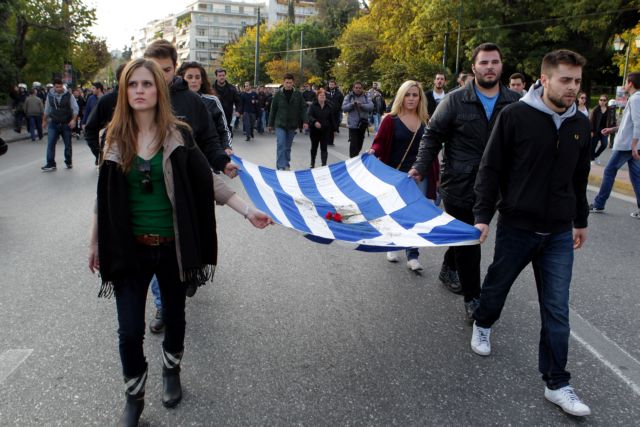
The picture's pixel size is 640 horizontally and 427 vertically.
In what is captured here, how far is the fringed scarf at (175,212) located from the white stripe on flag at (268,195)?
0.86 meters

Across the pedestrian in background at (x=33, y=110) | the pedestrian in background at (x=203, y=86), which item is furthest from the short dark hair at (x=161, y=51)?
the pedestrian in background at (x=33, y=110)

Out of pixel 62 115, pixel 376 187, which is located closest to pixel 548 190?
pixel 376 187

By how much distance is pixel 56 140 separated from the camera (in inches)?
473

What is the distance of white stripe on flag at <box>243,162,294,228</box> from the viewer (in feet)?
A: 12.5

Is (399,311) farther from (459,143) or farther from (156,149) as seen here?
(156,149)

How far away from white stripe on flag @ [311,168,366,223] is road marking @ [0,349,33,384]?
2330 millimetres

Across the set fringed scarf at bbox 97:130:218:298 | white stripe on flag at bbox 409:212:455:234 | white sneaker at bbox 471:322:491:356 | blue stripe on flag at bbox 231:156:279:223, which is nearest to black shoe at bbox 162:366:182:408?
fringed scarf at bbox 97:130:218:298

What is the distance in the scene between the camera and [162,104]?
2770mm

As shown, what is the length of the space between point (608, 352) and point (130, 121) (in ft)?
11.2

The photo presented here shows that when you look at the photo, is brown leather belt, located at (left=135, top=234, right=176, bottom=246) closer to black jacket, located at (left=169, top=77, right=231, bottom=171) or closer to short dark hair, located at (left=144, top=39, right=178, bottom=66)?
black jacket, located at (left=169, top=77, right=231, bottom=171)

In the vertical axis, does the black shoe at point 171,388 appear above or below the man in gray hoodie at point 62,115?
below

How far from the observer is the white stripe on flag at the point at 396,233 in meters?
3.52

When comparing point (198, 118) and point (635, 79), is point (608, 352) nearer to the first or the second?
point (198, 118)

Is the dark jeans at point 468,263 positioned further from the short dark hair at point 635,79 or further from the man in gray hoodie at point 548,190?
the short dark hair at point 635,79
